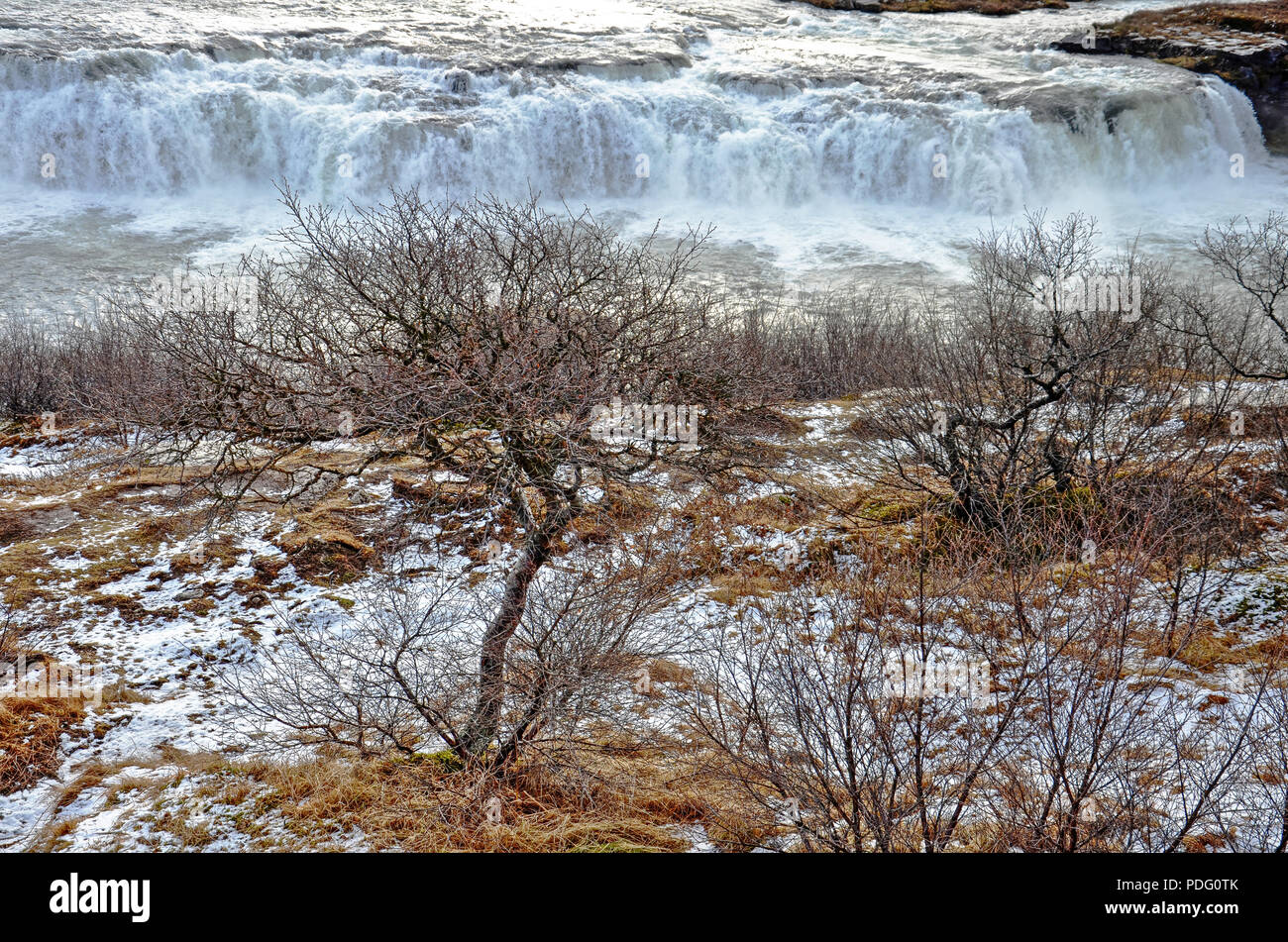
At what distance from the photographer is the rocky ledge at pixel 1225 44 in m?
36.1

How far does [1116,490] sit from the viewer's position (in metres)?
12.0

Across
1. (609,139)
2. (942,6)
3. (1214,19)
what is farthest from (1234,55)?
(609,139)

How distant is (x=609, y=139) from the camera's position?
35.4 metres

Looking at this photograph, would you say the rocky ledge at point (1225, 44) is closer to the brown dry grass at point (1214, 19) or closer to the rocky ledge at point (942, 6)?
the brown dry grass at point (1214, 19)

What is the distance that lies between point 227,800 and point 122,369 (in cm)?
879

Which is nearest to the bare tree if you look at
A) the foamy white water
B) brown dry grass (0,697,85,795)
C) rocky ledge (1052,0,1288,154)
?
brown dry grass (0,697,85,795)

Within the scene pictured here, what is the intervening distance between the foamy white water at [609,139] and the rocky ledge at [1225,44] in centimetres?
118

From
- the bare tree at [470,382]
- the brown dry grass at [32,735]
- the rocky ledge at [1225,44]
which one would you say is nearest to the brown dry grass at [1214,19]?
the rocky ledge at [1225,44]

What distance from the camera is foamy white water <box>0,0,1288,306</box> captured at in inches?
1284

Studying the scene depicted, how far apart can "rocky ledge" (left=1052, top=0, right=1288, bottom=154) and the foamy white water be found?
1.18m

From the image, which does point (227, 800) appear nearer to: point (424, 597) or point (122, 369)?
point (424, 597)

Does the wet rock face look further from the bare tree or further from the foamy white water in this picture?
the bare tree

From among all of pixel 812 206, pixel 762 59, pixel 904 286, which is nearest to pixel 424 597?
pixel 904 286
